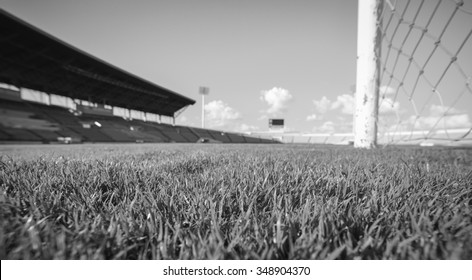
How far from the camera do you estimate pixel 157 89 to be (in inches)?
941

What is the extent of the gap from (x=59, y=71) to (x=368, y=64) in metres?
20.2

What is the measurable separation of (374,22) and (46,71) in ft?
67.2

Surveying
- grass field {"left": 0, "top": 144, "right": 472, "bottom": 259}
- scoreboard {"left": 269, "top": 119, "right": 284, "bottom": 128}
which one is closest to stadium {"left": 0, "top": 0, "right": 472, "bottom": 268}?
grass field {"left": 0, "top": 144, "right": 472, "bottom": 259}

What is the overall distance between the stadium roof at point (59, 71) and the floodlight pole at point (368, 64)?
15.7 metres

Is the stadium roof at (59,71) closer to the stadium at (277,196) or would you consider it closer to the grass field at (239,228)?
the stadium at (277,196)

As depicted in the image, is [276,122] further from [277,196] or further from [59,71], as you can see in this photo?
[277,196]

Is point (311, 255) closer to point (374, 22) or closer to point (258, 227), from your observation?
point (258, 227)

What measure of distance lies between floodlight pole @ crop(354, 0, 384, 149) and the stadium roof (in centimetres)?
1570

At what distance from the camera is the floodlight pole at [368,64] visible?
2906mm

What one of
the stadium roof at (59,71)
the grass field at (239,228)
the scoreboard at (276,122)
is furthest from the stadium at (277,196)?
the scoreboard at (276,122)

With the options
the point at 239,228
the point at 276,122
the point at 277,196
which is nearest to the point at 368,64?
the point at 277,196

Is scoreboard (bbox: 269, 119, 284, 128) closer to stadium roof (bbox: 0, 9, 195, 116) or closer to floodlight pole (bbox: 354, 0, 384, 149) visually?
stadium roof (bbox: 0, 9, 195, 116)

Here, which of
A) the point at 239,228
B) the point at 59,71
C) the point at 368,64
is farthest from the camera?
the point at 59,71

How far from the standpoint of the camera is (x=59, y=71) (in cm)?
1623
